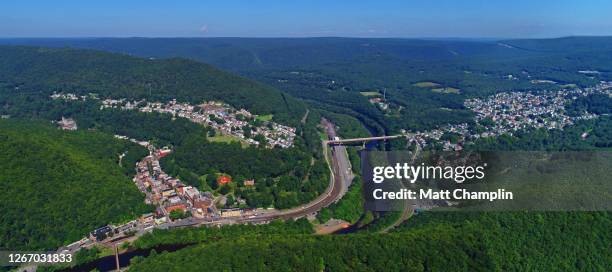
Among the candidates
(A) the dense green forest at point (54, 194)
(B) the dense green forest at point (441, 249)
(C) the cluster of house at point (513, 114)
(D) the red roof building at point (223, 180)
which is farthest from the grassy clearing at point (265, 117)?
(B) the dense green forest at point (441, 249)

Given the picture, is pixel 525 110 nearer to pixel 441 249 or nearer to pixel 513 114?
pixel 513 114

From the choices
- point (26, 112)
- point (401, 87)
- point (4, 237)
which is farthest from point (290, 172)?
point (401, 87)

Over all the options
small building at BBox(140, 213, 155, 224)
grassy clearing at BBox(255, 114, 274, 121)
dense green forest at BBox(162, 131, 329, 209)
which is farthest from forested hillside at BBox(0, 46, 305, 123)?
small building at BBox(140, 213, 155, 224)

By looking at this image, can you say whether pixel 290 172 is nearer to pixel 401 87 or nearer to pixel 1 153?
pixel 1 153

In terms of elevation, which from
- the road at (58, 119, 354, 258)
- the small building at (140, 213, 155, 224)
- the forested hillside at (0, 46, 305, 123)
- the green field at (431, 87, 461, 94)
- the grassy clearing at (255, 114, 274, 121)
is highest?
the forested hillside at (0, 46, 305, 123)

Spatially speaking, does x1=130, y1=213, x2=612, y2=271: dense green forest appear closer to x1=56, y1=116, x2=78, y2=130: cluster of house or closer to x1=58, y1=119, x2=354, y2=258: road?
x1=58, y1=119, x2=354, y2=258: road

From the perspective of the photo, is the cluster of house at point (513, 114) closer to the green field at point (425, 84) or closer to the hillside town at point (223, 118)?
the hillside town at point (223, 118)
